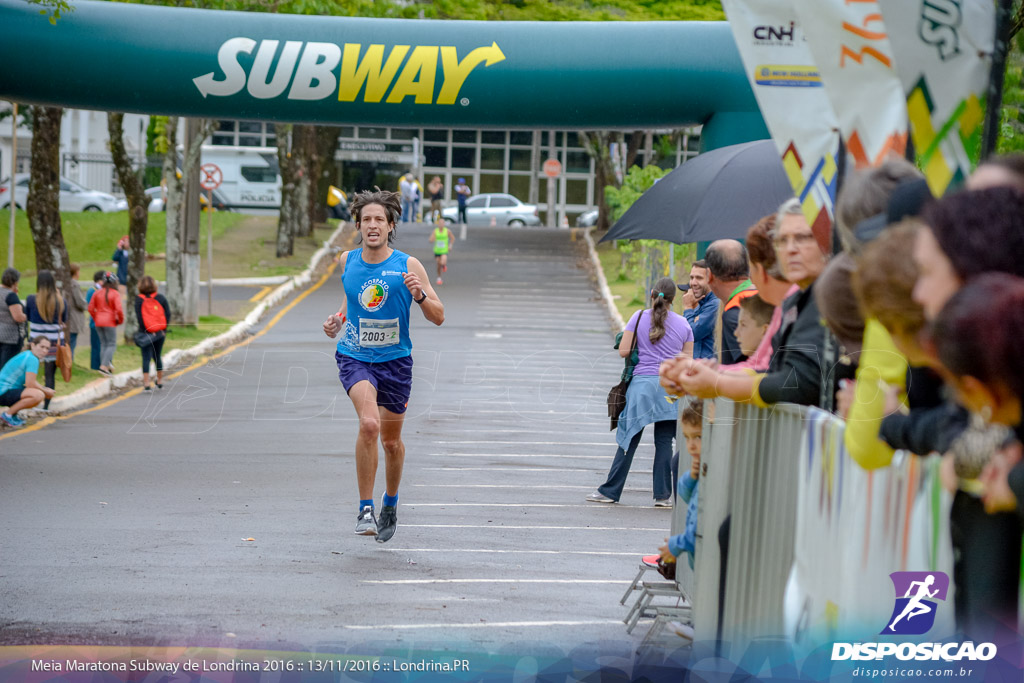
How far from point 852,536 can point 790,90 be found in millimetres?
2004

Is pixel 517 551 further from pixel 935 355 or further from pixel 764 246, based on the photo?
pixel 935 355

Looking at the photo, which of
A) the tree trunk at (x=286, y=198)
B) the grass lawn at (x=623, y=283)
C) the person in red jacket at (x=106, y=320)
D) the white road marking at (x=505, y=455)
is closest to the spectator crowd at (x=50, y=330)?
the person in red jacket at (x=106, y=320)

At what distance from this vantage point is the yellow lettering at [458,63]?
37.5 ft

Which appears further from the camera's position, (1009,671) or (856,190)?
(856,190)

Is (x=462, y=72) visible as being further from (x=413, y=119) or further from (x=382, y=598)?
(x=382, y=598)

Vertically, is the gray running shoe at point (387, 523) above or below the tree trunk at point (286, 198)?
below

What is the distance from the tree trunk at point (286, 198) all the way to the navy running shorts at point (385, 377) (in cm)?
2875

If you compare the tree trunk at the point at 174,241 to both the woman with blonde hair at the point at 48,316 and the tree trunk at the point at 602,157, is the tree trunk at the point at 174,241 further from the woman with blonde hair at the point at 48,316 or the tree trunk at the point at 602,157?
the tree trunk at the point at 602,157

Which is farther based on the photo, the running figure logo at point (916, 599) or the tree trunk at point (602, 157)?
the tree trunk at point (602, 157)

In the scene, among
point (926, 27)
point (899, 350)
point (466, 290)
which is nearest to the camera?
point (899, 350)

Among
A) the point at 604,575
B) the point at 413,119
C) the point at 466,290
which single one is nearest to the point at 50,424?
the point at 413,119

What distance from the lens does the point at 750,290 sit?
6.67m

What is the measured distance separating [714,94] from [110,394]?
9664 millimetres

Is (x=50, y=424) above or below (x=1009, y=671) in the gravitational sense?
below
